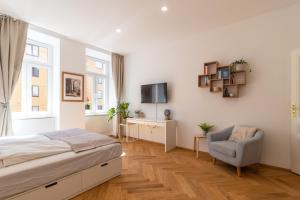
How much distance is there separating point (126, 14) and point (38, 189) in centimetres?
289

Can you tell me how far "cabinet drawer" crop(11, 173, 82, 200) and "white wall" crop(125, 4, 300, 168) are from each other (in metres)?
2.74

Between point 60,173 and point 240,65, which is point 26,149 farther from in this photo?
point 240,65

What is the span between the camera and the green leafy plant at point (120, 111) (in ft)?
16.6

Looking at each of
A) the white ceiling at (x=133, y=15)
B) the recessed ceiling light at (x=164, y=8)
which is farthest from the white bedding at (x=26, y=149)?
the recessed ceiling light at (x=164, y=8)

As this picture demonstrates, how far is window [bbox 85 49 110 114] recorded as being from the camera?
5.24 m

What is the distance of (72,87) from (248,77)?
4027mm

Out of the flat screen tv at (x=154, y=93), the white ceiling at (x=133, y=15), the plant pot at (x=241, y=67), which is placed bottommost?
the flat screen tv at (x=154, y=93)

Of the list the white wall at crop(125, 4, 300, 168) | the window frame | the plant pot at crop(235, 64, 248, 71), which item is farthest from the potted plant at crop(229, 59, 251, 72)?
the window frame

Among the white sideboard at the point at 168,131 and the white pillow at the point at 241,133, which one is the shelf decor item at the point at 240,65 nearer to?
the white pillow at the point at 241,133

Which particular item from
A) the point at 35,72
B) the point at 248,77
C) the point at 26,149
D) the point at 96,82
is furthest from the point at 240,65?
the point at 35,72

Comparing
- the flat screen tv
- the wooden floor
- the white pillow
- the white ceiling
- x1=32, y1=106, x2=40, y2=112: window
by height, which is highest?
the white ceiling

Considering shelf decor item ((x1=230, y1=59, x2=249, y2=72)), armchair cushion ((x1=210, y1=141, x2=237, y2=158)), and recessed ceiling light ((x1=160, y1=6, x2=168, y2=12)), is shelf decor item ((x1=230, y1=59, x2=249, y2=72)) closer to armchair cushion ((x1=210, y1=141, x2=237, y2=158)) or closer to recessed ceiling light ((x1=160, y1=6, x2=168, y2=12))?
armchair cushion ((x1=210, y1=141, x2=237, y2=158))

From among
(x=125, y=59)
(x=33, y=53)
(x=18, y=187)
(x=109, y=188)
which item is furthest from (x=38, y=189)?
(x=125, y=59)

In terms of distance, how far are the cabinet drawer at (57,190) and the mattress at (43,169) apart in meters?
0.06
